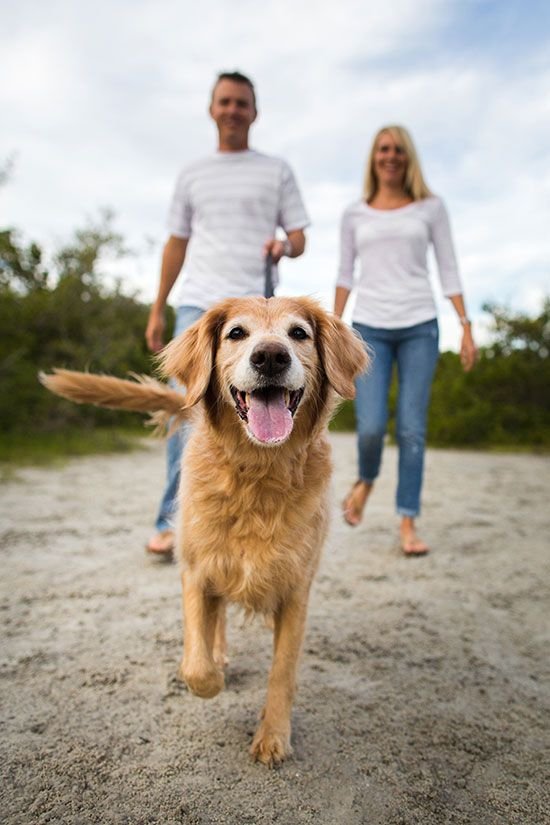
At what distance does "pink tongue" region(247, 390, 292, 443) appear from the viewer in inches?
91.7

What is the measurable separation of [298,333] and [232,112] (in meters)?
1.99

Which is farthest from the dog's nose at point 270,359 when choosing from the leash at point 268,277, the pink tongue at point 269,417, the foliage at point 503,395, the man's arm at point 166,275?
the foliage at point 503,395

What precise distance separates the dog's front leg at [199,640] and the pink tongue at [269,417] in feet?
2.03

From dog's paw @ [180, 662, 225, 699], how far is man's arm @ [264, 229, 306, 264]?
2267 millimetres

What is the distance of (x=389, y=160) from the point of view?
15.1 feet

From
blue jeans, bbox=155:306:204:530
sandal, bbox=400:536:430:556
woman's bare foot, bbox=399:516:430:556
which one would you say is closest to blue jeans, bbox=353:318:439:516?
woman's bare foot, bbox=399:516:430:556

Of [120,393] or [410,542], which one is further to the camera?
[410,542]

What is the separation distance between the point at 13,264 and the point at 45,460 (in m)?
4.38

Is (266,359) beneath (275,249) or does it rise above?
beneath

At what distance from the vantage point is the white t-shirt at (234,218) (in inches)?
152

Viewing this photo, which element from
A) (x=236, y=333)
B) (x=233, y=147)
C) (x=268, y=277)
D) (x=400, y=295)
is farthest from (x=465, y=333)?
(x=236, y=333)

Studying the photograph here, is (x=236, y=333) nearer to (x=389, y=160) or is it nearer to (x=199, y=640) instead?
(x=199, y=640)

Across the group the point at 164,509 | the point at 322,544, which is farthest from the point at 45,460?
the point at 322,544

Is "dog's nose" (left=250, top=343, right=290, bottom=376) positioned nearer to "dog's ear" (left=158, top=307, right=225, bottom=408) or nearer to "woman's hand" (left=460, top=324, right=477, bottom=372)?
"dog's ear" (left=158, top=307, right=225, bottom=408)
